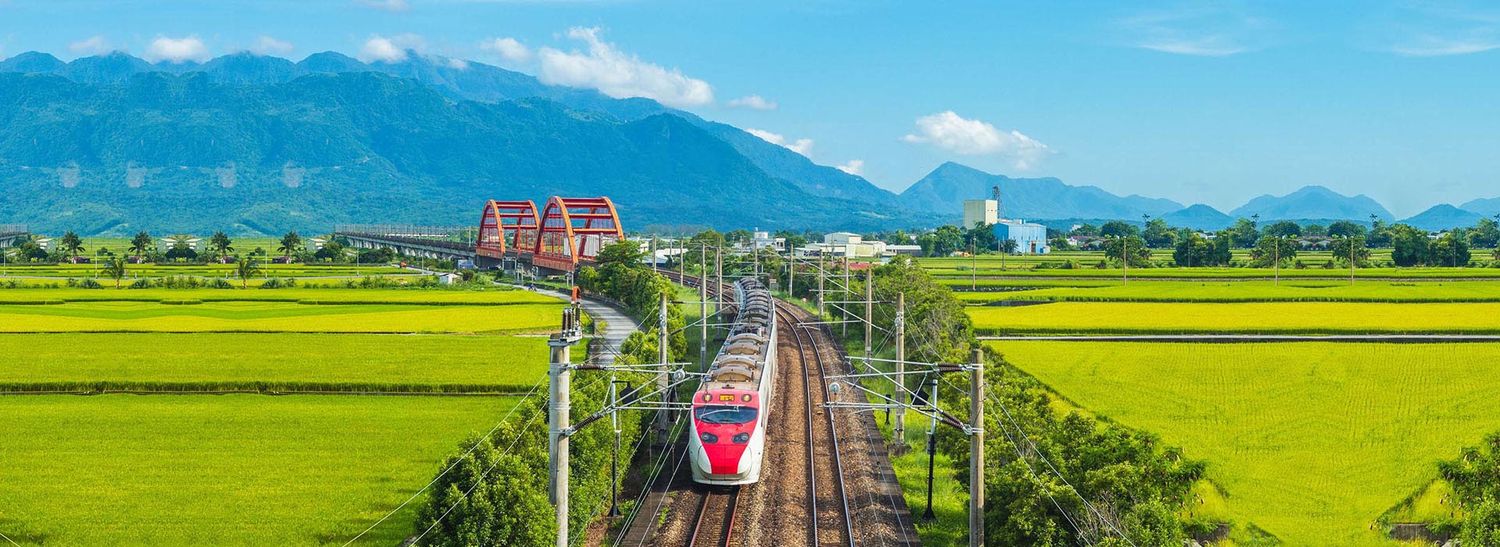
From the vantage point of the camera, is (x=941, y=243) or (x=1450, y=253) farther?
(x=941, y=243)

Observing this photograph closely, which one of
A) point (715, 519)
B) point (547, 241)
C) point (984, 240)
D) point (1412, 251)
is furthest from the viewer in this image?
point (984, 240)

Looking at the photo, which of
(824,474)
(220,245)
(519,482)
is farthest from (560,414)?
(220,245)

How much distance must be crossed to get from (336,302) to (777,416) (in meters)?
50.2

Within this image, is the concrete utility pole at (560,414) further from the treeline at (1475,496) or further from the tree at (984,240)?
the tree at (984,240)

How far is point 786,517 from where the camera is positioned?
80.9 feet

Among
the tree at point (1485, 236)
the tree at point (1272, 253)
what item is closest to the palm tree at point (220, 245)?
the tree at point (1272, 253)

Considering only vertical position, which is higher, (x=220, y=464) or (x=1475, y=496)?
(x=1475, y=496)

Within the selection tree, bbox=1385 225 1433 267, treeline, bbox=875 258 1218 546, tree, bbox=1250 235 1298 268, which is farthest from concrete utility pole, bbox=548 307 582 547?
tree, bbox=1385 225 1433 267

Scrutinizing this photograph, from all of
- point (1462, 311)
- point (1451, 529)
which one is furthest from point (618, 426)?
point (1462, 311)

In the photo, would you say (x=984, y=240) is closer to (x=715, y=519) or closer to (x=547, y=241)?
(x=547, y=241)

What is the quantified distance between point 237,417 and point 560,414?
21295mm

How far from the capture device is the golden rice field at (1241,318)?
5666 cm

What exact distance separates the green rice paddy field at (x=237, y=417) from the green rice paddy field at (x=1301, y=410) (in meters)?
18.5

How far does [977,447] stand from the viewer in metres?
19.1
